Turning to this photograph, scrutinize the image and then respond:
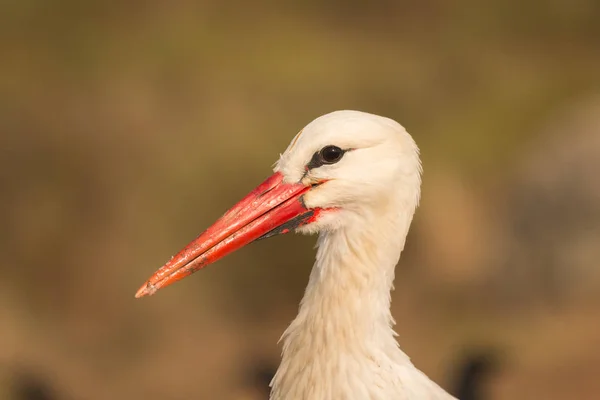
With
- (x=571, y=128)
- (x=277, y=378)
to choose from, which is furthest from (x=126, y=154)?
(x=277, y=378)

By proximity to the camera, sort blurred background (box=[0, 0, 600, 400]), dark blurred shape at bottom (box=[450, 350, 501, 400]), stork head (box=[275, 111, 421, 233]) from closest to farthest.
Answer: stork head (box=[275, 111, 421, 233]), dark blurred shape at bottom (box=[450, 350, 501, 400]), blurred background (box=[0, 0, 600, 400])

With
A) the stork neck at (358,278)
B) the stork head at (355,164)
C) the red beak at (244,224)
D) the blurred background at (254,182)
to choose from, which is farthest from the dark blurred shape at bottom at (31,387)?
the stork head at (355,164)

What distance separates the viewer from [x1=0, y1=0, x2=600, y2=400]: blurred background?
6.00m

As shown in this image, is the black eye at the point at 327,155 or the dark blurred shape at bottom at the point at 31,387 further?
the dark blurred shape at bottom at the point at 31,387

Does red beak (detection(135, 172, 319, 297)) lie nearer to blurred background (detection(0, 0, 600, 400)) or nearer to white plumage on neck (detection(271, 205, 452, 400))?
white plumage on neck (detection(271, 205, 452, 400))

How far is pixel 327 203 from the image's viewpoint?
8.34 ft

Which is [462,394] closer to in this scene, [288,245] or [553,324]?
[553,324]

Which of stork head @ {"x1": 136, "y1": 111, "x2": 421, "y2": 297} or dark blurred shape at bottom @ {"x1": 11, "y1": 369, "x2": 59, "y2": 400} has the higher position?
dark blurred shape at bottom @ {"x1": 11, "y1": 369, "x2": 59, "y2": 400}

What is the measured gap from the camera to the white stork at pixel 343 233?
2.49m

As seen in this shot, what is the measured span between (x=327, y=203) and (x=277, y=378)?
75 cm

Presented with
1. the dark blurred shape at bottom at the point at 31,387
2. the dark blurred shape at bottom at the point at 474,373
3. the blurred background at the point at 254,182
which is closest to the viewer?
the dark blurred shape at bottom at the point at 474,373

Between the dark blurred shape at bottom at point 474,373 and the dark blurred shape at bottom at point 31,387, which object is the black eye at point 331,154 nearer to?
the dark blurred shape at bottom at point 474,373

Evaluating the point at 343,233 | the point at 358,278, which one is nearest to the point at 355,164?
the point at 343,233

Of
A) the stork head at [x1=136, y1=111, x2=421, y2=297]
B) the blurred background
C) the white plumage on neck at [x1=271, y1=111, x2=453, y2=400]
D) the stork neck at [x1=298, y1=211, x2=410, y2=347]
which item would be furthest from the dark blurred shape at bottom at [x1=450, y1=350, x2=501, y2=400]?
the stork head at [x1=136, y1=111, x2=421, y2=297]
